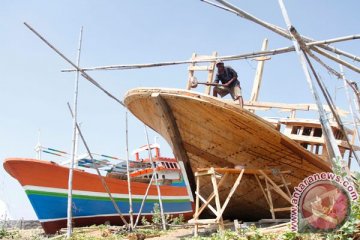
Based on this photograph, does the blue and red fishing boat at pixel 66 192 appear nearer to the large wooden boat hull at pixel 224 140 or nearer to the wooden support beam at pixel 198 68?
the large wooden boat hull at pixel 224 140

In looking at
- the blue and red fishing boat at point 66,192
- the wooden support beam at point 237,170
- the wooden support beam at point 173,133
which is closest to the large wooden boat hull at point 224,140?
the wooden support beam at point 173,133

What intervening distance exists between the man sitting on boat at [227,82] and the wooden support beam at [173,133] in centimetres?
131

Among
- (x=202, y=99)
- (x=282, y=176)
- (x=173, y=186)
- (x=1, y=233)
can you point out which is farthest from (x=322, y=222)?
(x=173, y=186)

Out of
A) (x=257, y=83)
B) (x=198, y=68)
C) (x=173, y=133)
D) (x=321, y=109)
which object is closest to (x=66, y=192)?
(x=173, y=133)

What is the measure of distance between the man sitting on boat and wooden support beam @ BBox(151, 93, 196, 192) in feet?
4.31

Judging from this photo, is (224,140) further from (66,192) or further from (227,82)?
(66,192)

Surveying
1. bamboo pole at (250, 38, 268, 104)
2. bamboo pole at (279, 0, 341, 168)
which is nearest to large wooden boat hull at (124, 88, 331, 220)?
bamboo pole at (279, 0, 341, 168)

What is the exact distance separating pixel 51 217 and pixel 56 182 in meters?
1.21

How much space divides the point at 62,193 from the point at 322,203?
1085 centimetres

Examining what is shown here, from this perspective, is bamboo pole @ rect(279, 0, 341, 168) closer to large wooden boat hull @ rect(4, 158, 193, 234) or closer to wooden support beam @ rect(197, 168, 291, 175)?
wooden support beam @ rect(197, 168, 291, 175)

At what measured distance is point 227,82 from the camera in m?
8.60

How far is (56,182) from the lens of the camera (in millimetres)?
13484

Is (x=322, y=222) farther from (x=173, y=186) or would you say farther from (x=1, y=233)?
(x=173, y=186)

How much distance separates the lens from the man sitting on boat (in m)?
8.51
